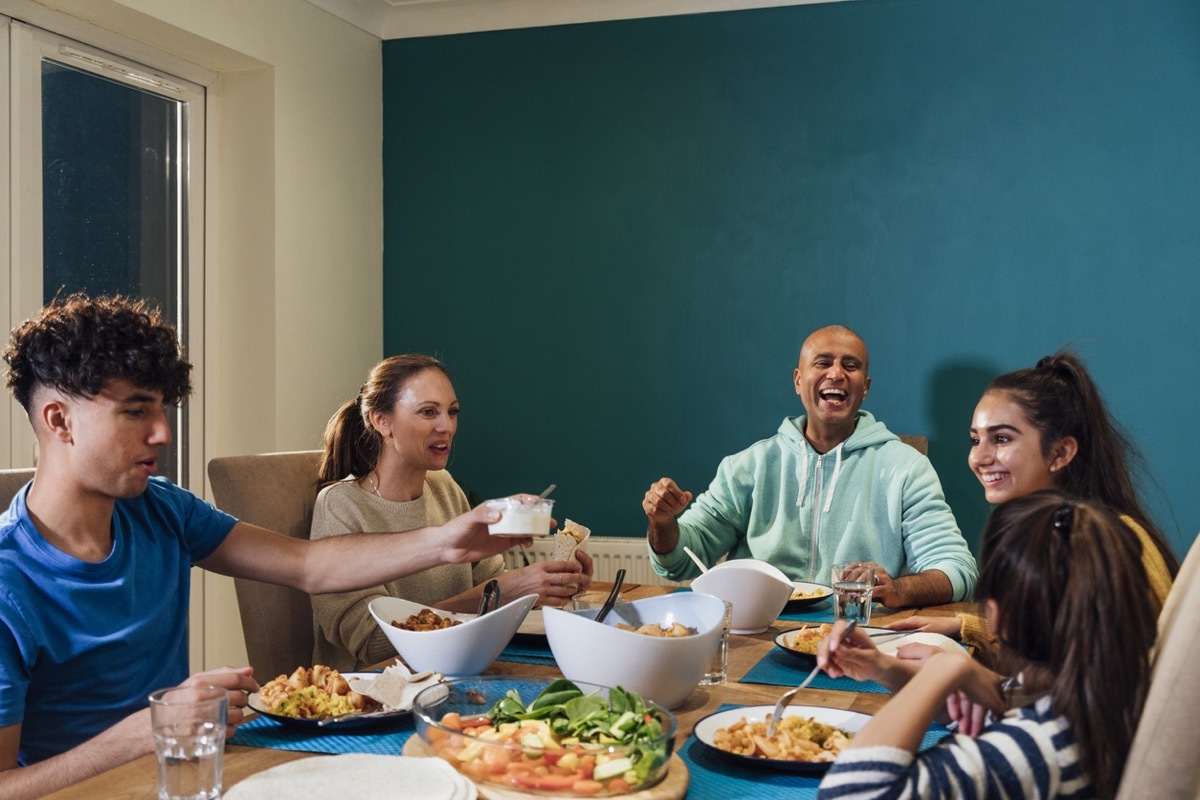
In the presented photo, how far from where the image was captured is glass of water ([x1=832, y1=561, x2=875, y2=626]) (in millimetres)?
1876

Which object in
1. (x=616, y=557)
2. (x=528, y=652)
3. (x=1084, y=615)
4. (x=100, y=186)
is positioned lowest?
(x=616, y=557)

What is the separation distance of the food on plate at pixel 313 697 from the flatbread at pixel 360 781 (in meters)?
0.19

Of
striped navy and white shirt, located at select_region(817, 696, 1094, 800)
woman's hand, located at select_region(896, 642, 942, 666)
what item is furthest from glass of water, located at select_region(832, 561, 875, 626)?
striped navy and white shirt, located at select_region(817, 696, 1094, 800)

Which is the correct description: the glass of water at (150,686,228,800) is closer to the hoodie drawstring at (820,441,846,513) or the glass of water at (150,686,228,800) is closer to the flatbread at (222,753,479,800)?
the flatbread at (222,753,479,800)

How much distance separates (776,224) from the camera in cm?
405

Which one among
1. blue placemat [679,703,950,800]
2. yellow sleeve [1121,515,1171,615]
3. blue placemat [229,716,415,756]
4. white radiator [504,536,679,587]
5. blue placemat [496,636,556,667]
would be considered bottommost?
white radiator [504,536,679,587]

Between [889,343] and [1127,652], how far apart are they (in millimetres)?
2878

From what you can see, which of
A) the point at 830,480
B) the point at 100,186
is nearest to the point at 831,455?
the point at 830,480

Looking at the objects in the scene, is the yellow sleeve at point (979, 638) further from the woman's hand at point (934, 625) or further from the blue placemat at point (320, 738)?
the blue placemat at point (320, 738)

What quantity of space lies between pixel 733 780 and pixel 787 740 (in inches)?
3.8

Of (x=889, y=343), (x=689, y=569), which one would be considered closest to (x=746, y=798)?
(x=689, y=569)

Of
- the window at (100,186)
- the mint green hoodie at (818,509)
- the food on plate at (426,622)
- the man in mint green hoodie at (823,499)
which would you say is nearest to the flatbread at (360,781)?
the food on plate at (426,622)

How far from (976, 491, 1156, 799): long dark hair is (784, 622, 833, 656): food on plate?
0.64 meters

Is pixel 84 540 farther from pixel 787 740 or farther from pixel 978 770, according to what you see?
pixel 978 770
